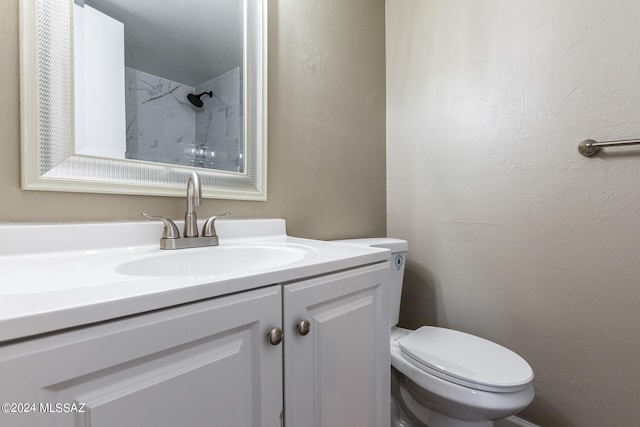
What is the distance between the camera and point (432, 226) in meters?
1.41

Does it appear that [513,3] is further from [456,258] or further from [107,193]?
[107,193]

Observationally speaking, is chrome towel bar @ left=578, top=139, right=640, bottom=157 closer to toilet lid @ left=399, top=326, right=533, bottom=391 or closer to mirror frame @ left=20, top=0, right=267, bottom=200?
toilet lid @ left=399, top=326, right=533, bottom=391

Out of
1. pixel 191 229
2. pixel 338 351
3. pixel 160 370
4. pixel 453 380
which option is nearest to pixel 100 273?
pixel 160 370

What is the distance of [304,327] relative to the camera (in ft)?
1.83

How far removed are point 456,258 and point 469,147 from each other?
1.60ft

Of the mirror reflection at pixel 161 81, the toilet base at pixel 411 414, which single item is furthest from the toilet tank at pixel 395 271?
the mirror reflection at pixel 161 81

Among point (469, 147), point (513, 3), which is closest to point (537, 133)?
point (469, 147)

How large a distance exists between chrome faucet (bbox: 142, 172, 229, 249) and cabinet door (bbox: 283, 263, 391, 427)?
0.39 meters

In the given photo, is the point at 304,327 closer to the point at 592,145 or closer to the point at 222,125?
the point at 222,125

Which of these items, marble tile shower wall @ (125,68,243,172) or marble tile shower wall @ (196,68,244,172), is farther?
marble tile shower wall @ (196,68,244,172)

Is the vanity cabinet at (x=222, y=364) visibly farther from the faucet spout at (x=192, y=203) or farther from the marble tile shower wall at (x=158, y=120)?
the marble tile shower wall at (x=158, y=120)

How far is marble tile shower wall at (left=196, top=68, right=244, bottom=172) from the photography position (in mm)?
947

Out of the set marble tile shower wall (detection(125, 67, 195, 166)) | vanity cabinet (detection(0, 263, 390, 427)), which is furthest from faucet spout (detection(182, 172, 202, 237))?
vanity cabinet (detection(0, 263, 390, 427))

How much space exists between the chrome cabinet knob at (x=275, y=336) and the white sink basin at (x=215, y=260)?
18 centimetres
